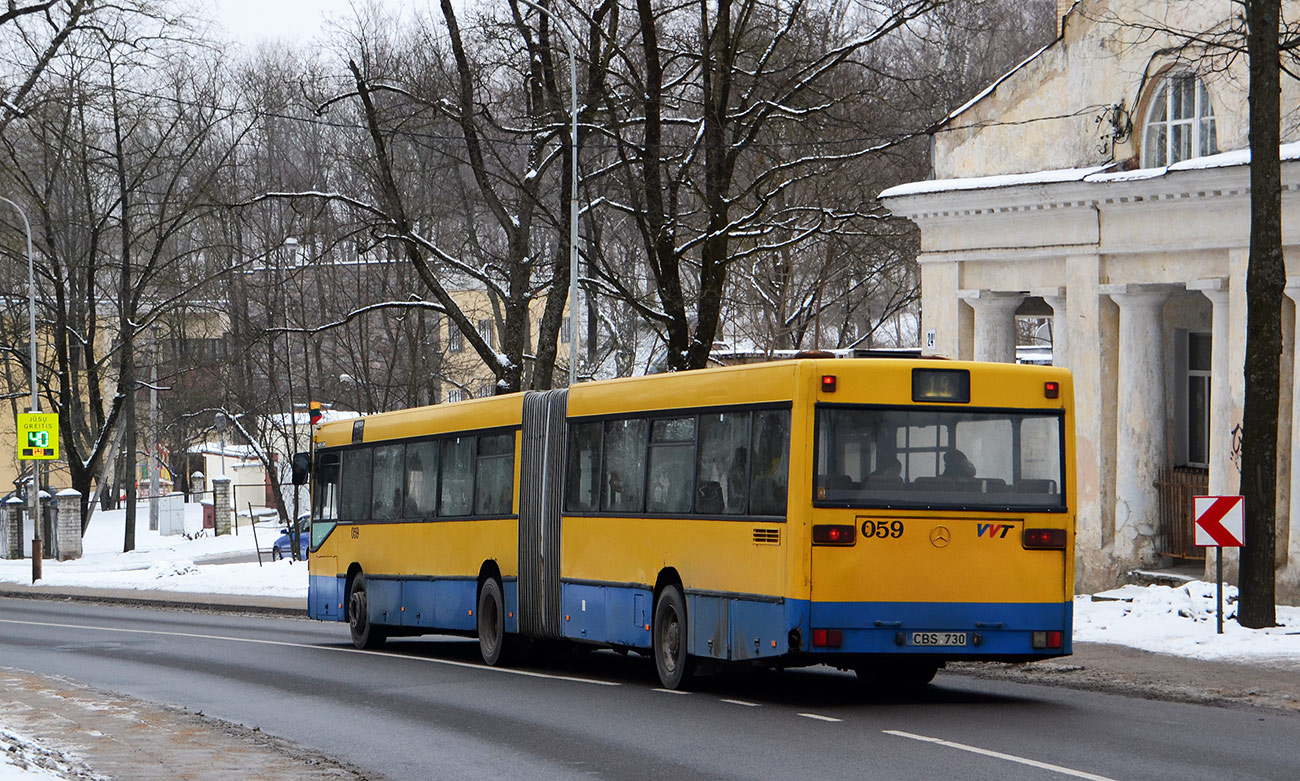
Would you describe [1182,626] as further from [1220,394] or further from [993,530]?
[993,530]

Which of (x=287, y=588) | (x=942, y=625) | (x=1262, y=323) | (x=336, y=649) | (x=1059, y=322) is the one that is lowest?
(x=287, y=588)

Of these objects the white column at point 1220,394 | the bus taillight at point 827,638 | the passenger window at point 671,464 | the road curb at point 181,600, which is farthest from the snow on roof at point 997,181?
the bus taillight at point 827,638

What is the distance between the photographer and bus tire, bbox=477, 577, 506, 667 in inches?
743

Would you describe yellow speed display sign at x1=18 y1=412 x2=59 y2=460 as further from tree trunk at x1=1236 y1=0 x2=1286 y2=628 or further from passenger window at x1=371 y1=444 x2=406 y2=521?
tree trunk at x1=1236 y1=0 x2=1286 y2=628

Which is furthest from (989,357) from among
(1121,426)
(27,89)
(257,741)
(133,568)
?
(133,568)

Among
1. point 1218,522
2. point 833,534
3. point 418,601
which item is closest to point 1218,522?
point 1218,522

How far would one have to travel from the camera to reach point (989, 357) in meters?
27.4

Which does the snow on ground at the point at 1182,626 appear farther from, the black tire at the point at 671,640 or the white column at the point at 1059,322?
the black tire at the point at 671,640

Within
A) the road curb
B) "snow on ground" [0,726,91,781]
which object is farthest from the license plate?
the road curb

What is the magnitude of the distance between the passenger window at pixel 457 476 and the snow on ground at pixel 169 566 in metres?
14.7

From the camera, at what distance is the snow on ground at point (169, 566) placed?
1463 inches

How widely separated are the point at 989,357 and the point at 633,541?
12553 millimetres

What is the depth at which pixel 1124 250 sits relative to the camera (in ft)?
80.0

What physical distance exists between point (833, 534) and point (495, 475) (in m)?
6.35
